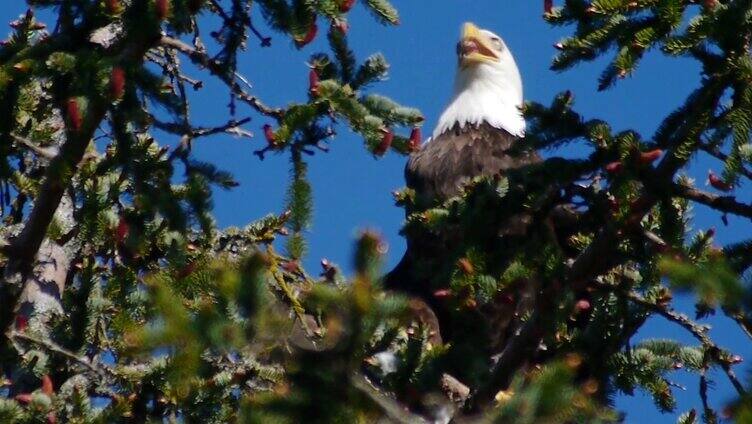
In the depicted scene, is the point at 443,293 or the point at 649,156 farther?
the point at 443,293

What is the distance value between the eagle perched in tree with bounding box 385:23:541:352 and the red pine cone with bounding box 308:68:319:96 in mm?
589

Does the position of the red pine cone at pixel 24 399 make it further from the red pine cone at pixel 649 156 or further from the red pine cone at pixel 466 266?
the red pine cone at pixel 649 156

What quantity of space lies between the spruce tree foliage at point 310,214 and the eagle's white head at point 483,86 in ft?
8.29

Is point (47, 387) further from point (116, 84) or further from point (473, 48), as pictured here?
point (473, 48)

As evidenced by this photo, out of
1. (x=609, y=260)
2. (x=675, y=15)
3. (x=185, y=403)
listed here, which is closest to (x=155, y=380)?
(x=185, y=403)

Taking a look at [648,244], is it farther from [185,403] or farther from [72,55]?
[72,55]

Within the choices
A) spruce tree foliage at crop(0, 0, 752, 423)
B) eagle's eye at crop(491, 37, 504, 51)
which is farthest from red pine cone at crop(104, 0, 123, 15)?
eagle's eye at crop(491, 37, 504, 51)

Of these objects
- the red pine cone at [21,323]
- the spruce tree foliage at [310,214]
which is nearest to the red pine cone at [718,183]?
the spruce tree foliage at [310,214]

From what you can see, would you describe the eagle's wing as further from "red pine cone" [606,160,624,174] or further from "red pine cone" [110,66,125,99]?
"red pine cone" [110,66,125,99]

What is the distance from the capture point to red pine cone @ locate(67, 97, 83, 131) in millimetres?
3771

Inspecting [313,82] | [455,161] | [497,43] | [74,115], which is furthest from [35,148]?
[497,43]

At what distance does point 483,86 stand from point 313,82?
3563 millimetres

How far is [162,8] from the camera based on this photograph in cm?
376

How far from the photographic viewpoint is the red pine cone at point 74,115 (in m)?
3.77
